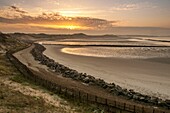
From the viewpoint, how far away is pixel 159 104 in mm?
30938

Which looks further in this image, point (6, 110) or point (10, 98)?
point (10, 98)

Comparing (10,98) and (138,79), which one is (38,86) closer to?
(10,98)

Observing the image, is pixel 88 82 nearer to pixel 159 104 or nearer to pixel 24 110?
pixel 159 104

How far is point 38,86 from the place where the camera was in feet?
122

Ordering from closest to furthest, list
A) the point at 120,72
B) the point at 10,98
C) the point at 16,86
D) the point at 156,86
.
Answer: the point at 10,98
the point at 16,86
the point at 156,86
the point at 120,72

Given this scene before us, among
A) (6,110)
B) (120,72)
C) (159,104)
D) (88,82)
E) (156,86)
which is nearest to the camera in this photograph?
(6,110)

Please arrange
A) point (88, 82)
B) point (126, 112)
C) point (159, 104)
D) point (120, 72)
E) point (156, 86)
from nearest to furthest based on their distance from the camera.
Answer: point (126, 112) → point (159, 104) → point (156, 86) → point (88, 82) → point (120, 72)

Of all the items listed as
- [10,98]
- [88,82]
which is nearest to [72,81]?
[88,82]

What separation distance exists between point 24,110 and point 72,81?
21.6 meters

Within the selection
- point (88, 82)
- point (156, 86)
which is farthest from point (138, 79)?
point (88, 82)

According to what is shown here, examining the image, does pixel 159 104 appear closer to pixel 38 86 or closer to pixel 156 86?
pixel 156 86

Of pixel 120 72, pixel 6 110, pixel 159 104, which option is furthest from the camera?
pixel 120 72

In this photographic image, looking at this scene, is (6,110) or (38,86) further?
(38,86)

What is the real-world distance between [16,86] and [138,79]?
73.3ft
